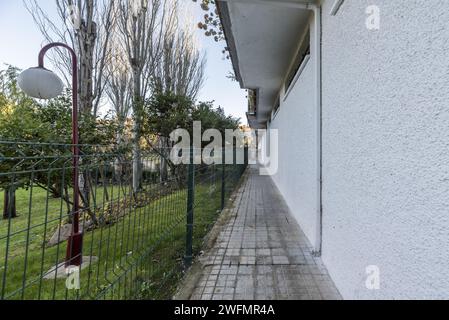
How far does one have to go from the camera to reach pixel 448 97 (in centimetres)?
104

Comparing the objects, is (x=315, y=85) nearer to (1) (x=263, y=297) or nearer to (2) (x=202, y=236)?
(1) (x=263, y=297)

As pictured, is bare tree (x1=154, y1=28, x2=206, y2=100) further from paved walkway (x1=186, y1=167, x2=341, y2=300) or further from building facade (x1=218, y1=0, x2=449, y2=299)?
building facade (x1=218, y1=0, x2=449, y2=299)

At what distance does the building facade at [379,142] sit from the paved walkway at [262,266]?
252 mm

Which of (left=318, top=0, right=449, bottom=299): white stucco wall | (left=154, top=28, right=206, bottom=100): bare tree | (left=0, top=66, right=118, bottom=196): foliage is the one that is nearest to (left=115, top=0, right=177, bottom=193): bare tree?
(left=154, top=28, right=206, bottom=100): bare tree

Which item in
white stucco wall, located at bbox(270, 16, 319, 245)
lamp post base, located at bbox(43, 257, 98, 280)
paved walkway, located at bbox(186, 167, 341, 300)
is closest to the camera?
lamp post base, located at bbox(43, 257, 98, 280)

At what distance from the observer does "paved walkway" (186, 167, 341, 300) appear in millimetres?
2402

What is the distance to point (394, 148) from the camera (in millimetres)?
1412

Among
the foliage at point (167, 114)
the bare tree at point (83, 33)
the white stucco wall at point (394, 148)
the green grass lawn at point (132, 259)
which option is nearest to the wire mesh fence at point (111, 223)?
the green grass lawn at point (132, 259)

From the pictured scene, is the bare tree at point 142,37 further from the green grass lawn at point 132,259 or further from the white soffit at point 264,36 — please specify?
the green grass lawn at point 132,259

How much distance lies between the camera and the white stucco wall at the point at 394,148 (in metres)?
1.10

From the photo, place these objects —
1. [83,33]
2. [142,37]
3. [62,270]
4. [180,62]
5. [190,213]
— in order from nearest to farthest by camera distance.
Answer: [62,270] < [190,213] < [83,33] < [142,37] < [180,62]

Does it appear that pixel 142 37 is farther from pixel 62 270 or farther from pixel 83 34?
pixel 62 270

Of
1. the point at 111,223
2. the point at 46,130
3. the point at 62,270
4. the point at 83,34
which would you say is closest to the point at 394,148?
the point at 111,223

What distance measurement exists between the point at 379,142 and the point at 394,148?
175mm
